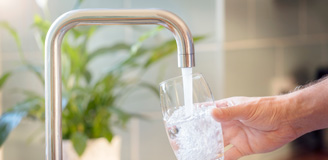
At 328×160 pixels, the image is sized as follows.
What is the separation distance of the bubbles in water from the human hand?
79mm

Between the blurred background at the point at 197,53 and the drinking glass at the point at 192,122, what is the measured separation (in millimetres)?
1016

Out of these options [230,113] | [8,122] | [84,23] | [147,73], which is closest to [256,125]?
[230,113]

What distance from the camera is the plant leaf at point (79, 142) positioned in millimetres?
1282

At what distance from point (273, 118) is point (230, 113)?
18cm

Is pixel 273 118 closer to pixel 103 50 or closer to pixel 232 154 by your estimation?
pixel 232 154

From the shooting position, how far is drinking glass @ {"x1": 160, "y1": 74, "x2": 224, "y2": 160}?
719 millimetres

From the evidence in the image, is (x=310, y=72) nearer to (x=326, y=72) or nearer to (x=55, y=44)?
(x=326, y=72)

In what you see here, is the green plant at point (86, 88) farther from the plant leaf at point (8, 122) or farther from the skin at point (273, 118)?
the skin at point (273, 118)

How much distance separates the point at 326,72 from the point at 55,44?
1.86 metres

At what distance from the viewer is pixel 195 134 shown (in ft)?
2.36

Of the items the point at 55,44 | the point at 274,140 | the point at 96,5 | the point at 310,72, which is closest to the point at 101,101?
the point at 96,5

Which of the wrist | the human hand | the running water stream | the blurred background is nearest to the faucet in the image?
the running water stream

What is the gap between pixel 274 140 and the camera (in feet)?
3.33

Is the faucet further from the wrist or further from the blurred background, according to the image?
the blurred background
